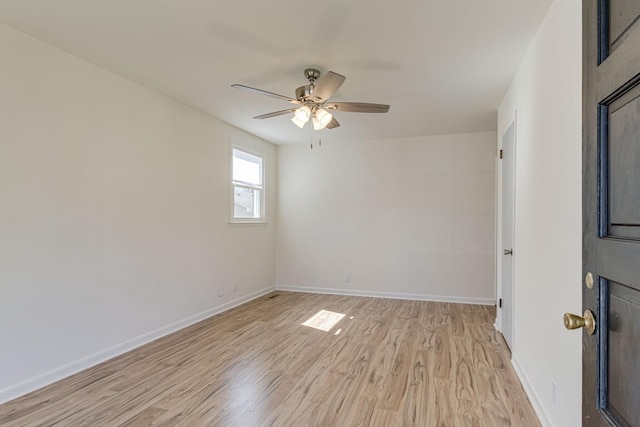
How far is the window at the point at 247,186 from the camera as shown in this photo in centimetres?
483

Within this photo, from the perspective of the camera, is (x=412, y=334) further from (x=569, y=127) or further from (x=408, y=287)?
(x=569, y=127)

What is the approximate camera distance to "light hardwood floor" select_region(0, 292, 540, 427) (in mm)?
2139

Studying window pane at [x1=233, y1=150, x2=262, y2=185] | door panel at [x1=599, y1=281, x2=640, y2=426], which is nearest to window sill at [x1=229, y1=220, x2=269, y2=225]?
window pane at [x1=233, y1=150, x2=262, y2=185]

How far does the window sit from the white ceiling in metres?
1.34

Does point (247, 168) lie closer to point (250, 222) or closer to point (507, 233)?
point (250, 222)

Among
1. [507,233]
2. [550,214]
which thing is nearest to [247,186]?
[507,233]

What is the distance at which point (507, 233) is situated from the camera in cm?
339

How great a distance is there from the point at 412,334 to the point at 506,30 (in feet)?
9.28

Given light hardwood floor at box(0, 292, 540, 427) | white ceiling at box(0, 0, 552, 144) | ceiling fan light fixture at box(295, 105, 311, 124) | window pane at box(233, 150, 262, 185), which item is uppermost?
white ceiling at box(0, 0, 552, 144)

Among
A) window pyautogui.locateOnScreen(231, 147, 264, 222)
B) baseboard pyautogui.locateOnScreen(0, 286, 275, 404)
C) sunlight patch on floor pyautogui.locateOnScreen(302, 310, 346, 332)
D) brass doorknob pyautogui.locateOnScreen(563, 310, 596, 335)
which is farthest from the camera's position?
window pyautogui.locateOnScreen(231, 147, 264, 222)

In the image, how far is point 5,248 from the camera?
7.48 ft

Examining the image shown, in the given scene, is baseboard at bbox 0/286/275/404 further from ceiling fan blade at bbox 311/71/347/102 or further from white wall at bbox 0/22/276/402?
ceiling fan blade at bbox 311/71/347/102

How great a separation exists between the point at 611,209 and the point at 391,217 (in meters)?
4.51

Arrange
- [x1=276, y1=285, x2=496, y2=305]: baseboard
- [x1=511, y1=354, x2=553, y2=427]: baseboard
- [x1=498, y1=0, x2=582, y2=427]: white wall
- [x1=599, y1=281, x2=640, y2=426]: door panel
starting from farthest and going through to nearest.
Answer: [x1=276, y1=285, x2=496, y2=305]: baseboard → [x1=511, y1=354, x2=553, y2=427]: baseboard → [x1=498, y1=0, x2=582, y2=427]: white wall → [x1=599, y1=281, x2=640, y2=426]: door panel
